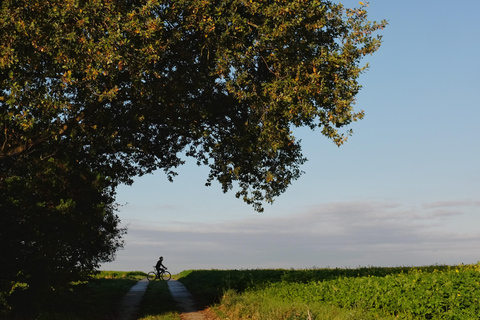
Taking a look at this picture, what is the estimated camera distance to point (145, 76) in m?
18.4

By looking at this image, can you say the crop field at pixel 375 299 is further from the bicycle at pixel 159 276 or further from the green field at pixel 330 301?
the bicycle at pixel 159 276

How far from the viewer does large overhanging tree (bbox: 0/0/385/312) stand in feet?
54.7

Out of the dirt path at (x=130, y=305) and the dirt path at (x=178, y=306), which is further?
the dirt path at (x=130, y=305)

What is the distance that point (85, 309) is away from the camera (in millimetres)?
Answer: 21938

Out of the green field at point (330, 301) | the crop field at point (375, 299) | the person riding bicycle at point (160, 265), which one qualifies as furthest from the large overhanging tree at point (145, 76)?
the person riding bicycle at point (160, 265)

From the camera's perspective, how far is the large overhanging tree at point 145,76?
16688 mm

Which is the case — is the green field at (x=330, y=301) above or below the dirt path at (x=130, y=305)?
above

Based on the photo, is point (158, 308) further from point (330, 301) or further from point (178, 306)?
point (330, 301)

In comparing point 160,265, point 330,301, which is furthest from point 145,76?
point 160,265

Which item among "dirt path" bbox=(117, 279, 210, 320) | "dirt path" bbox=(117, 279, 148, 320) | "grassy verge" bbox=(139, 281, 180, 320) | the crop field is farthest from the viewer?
A: "dirt path" bbox=(117, 279, 148, 320)

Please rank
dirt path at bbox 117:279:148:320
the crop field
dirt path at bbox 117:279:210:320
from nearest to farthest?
the crop field < dirt path at bbox 117:279:210:320 < dirt path at bbox 117:279:148:320

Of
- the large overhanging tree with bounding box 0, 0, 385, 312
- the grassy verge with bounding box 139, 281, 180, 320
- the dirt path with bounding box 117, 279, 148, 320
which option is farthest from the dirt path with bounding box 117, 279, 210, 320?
the large overhanging tree with bounding box 0, 0, 385, 312

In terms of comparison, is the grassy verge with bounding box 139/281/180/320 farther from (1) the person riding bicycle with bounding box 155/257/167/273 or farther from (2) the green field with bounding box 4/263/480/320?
(1) the person riding bicycle with bounding box 155/257/167/273

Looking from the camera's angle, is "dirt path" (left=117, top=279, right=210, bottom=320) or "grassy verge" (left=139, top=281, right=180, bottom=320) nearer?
"grassy verge" (left=139, top=281, right=180, bottom=320)
